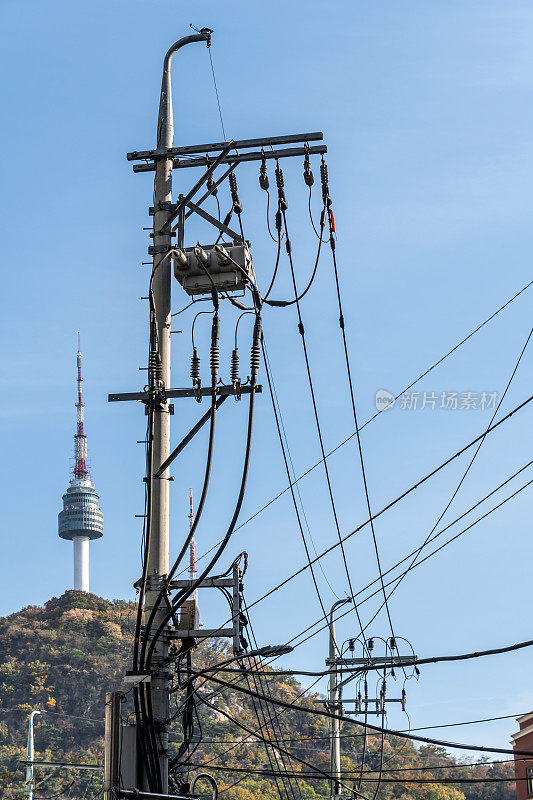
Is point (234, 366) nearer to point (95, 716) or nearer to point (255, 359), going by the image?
point (255, 359)

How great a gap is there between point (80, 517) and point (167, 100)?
590ft

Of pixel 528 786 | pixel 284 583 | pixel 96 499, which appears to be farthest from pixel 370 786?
pixel 96 499

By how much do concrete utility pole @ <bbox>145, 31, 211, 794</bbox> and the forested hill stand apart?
83614 mm

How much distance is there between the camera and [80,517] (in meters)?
190

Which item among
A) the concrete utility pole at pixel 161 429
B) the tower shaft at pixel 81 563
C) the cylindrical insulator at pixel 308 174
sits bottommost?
the concrete utility pole at pixel 161 429

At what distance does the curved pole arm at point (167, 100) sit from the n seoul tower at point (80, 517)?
175m

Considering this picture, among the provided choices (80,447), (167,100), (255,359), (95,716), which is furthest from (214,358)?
(80,447)

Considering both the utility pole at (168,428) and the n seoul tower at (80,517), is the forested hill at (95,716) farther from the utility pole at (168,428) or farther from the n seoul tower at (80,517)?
the utility pole at (168,428)

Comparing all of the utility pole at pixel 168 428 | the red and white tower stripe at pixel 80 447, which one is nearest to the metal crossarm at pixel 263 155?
the utility pole at pixel 168 428

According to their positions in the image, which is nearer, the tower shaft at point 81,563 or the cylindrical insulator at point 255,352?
the cylindrical insulator at point 255,352

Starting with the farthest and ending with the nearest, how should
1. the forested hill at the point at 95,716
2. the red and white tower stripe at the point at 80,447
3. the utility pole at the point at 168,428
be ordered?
the red and white tower stripe at the point at 80,447, the forested hill at the point at 95,716, the utility pole at the point at 168,428

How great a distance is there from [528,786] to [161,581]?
119 ft

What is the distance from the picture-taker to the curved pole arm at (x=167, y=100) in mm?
14195

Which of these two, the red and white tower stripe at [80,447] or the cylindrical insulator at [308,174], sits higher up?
the red and white tower stripe at [80,447]
